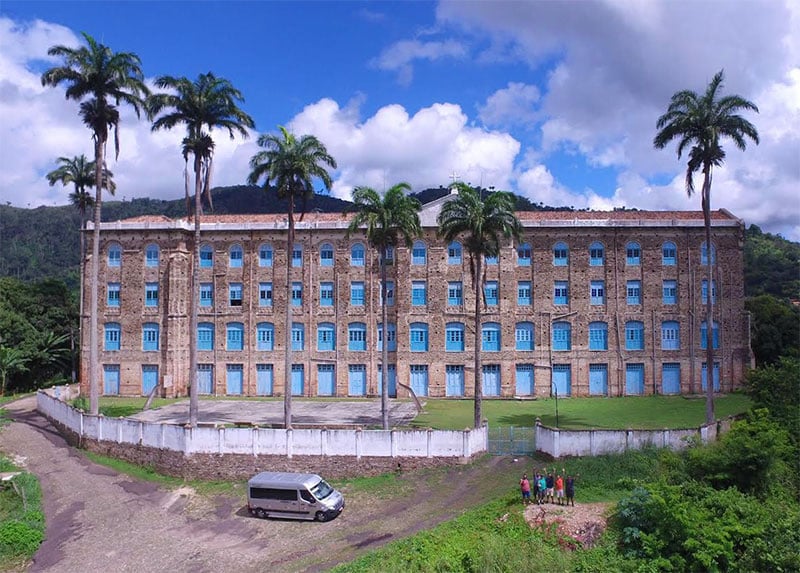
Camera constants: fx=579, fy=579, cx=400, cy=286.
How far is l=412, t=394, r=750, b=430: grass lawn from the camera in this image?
3017 cm

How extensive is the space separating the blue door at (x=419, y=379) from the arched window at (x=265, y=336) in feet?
34.0

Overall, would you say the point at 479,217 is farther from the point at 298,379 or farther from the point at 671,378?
the point at 671,378

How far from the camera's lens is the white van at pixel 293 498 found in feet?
67.3

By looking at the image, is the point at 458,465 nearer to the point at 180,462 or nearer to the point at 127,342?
the point at 180,462

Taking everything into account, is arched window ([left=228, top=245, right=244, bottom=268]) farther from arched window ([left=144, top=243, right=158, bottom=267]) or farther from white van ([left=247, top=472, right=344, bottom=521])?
white van ([left=247, top=472, right=344, bottom=521])

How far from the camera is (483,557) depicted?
53.7 ft

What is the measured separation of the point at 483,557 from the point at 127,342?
3439cm

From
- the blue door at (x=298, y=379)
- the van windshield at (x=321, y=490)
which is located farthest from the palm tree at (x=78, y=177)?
the van windshield at (x=321, y=490)

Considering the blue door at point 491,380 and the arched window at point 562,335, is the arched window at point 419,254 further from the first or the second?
the arched window at point 562,335

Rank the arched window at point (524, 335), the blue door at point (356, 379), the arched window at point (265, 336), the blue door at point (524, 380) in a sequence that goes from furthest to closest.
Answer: the arched window at point (265, 336) < the blue door at point (356, 379) < the arched window at point (524, 335) < the blue door at point (524, 380)

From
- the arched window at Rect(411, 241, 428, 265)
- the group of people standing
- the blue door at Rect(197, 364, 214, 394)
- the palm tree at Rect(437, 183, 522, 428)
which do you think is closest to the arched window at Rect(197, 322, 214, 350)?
the blue door at Rect(197, 364, 214, 394)

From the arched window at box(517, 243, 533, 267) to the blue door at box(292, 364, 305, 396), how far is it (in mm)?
17287

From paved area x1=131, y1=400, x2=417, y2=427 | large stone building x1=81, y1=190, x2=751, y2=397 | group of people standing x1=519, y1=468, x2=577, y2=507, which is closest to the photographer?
group of people standing x1=519, y1=468, x2=577, y2=507

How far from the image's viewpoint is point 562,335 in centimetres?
4028
